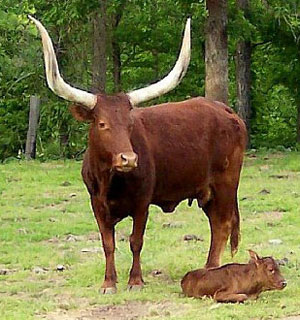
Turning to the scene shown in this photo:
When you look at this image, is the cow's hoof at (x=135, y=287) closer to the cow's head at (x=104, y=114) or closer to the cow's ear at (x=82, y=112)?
the cow's head at (x=104, y=114)

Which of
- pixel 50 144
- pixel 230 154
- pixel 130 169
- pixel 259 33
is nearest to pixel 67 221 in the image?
pixel 230 154

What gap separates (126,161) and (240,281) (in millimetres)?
1295

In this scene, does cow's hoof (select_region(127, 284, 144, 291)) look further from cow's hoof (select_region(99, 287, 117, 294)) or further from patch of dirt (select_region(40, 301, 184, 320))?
patch of dirt (select_region(40, 301, 184, 320))

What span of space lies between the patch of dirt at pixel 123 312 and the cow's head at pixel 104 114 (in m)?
1.06

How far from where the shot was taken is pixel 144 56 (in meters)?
28.2

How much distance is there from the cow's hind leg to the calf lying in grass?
3.56 ft

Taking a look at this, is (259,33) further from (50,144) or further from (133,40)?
(50,144)

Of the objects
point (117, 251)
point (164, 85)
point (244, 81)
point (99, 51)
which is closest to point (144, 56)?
point (244, 81)

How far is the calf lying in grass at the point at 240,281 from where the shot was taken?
746cm

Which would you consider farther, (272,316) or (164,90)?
(164,90)

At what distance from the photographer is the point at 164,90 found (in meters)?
8.02

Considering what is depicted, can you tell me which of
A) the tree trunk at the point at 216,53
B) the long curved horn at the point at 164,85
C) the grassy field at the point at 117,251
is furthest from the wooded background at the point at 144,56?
the long curved horn at the point at 164,85

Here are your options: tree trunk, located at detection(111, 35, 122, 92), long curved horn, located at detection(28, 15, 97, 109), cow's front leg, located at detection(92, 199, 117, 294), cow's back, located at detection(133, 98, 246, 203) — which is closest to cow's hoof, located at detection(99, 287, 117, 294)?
cow's front leg, located at detection(92, 199, 117, 294)

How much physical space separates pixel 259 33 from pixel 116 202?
15753 mm
